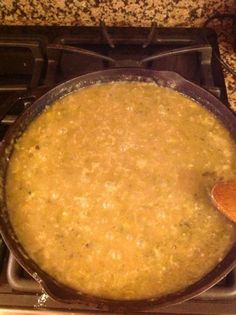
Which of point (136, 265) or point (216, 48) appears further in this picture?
point (216, 48)

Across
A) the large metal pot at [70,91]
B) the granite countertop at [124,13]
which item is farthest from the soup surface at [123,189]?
the granite countertop at [124,13]

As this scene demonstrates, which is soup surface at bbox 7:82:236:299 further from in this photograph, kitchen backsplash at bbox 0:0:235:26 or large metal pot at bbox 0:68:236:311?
kitchen backsplash at bbox 0:0:235:26

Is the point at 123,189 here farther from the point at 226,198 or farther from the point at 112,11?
the point at 112,11

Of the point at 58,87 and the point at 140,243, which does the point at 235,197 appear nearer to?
the point at 140,243

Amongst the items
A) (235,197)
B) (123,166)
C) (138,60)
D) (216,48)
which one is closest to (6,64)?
(138,60)

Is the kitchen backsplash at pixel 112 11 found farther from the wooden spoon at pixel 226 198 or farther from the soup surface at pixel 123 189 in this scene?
the wooden spoon at pixel 226 198

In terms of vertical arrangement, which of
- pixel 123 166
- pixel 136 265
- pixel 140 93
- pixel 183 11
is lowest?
pixel 136 265
